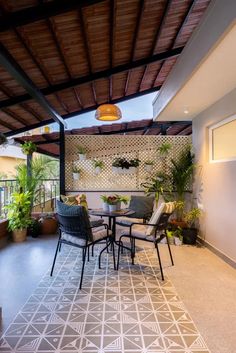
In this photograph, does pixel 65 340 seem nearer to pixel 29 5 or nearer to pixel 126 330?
pixel 126 330

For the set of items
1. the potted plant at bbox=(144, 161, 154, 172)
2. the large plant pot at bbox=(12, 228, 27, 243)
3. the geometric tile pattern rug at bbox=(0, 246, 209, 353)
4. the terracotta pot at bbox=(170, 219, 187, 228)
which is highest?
→ the potted plant at bbox=(144, 161, 154, 172)

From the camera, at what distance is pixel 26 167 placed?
5309 millimetres

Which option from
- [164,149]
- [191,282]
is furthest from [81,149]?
[191,282]

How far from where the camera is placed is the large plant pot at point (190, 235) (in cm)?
Answer: 477

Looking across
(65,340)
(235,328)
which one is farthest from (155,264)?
(65,340)

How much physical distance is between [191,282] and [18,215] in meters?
3.34

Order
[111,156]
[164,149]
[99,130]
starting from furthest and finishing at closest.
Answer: [99,130]
[111,156]
[164,149]

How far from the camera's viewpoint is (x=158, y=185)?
5539mm

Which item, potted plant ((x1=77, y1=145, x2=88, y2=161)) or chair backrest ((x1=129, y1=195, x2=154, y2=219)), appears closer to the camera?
chair backrest ((x1=129, y1=195, x2=154, y2=219))

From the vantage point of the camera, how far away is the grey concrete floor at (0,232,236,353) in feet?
7.20

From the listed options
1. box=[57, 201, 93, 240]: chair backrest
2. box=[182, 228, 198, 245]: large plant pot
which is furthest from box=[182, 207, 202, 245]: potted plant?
box=[57, 201, 93, 240]: chair backrest

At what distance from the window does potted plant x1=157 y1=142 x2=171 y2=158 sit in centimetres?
112

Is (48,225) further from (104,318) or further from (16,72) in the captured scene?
(104,318)

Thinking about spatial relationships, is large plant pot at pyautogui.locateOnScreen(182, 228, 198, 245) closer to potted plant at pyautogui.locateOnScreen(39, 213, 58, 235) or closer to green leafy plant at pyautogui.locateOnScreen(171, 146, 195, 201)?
green leafy plant at pyautogui.locateOnScreen(171, 146, 195, 201)
